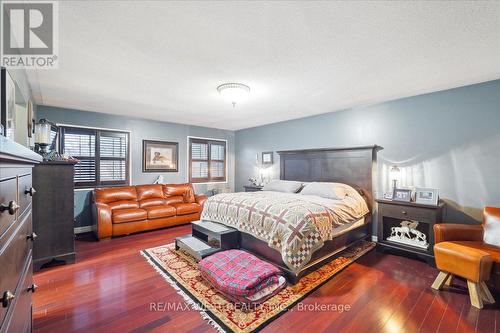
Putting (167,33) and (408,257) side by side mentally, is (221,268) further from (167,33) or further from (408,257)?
(408,257)

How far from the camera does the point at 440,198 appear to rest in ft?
11.0

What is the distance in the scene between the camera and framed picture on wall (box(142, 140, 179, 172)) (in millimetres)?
5363

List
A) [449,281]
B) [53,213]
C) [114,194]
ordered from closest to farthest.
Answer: [449,281] < [53,213] < [114,194]

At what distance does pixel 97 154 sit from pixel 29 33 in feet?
10.7

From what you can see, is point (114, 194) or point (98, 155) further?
point (98, 155)

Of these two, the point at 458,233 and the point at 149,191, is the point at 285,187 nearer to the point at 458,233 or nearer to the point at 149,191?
the point at 458,233

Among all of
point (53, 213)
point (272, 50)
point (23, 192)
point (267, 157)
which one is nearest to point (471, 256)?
point (272, 50)

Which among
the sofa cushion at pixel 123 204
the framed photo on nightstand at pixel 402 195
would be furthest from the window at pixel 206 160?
the framed photo on nightstand at pixel 402 195

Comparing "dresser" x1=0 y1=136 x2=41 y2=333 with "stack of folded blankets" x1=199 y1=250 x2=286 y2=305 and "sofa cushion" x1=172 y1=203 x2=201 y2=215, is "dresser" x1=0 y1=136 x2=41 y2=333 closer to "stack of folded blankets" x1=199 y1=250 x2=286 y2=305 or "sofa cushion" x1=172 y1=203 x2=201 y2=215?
"stack of folded blankets" x1=199 y1=250 x2=286 y2=305

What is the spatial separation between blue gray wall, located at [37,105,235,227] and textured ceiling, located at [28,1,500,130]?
0.68 meters

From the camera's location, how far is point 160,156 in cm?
559

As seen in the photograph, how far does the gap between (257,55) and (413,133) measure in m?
2.92

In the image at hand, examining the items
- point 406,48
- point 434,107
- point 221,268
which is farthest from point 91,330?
point 434,107

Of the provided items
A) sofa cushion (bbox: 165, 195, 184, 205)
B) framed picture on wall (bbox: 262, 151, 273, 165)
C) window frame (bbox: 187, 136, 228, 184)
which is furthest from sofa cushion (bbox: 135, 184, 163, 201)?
framed picture on wall (bbox: 262, 151, 273, 165)
